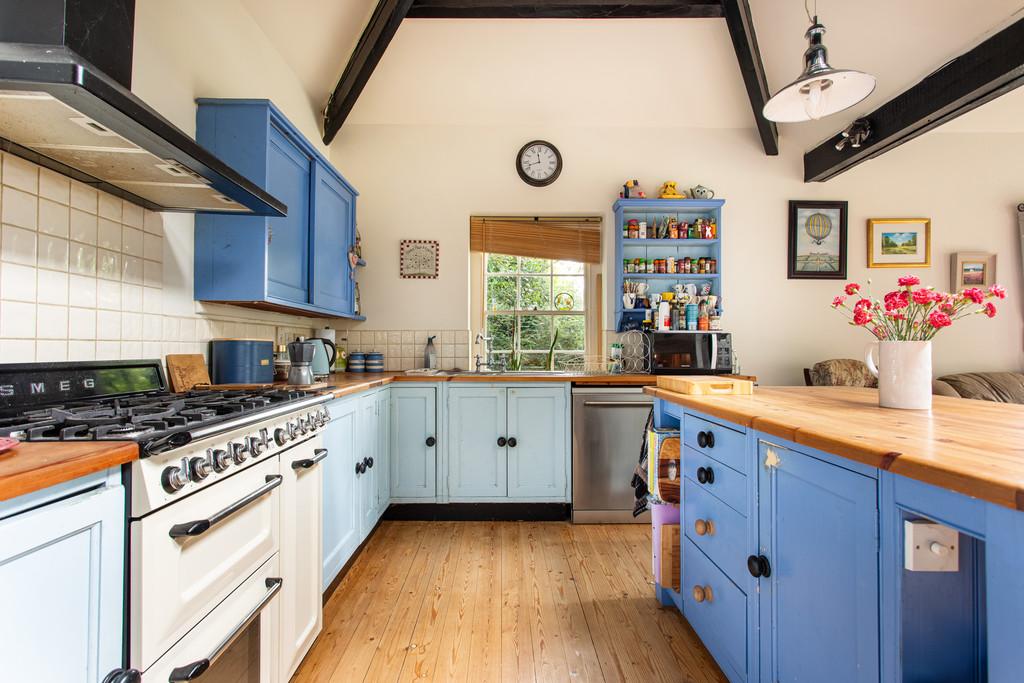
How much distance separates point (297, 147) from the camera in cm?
236

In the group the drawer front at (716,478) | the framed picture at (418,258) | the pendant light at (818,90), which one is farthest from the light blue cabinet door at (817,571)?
the framed picture at (418,258)

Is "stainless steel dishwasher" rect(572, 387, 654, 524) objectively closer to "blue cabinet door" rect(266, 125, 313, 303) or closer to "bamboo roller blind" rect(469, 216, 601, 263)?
"bamboo roller blind" rect(469, 216, 601, 263)

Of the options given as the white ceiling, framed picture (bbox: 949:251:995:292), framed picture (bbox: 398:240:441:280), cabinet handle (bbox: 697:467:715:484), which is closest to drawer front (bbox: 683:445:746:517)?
cabinet handle (bbox: 697:467:715:484)

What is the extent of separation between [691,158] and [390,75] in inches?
98.1

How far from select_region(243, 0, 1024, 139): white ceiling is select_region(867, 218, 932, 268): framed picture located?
868 mm

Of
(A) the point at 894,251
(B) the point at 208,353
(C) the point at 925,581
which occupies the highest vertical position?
(A) the point at 894,251

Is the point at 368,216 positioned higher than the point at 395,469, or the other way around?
the point at 368,216

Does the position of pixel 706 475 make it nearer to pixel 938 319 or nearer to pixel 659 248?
pixel 938 319

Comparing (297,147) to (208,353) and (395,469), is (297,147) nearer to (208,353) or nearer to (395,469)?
(208,353)

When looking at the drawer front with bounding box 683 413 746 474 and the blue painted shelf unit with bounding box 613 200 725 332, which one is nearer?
the drawer front with bounding box 683 413 746 474

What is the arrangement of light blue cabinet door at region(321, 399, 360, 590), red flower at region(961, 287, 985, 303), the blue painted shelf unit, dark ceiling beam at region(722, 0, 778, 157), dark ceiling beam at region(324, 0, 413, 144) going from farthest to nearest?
1. the blue painted shelf unit
2. dark ceiling beam at region(722, 0, 778, 157)
3. dark ceiling beam at region(324, 0, 413, 144)
4. light blue cabinet door at region(321, 399, 360, 590)
5. red flower at region(961, 287, 985, 303)

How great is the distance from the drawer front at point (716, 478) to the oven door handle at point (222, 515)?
1376 millimetres

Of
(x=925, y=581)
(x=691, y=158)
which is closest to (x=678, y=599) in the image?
(x=925, y=581)

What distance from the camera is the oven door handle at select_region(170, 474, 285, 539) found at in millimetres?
915
